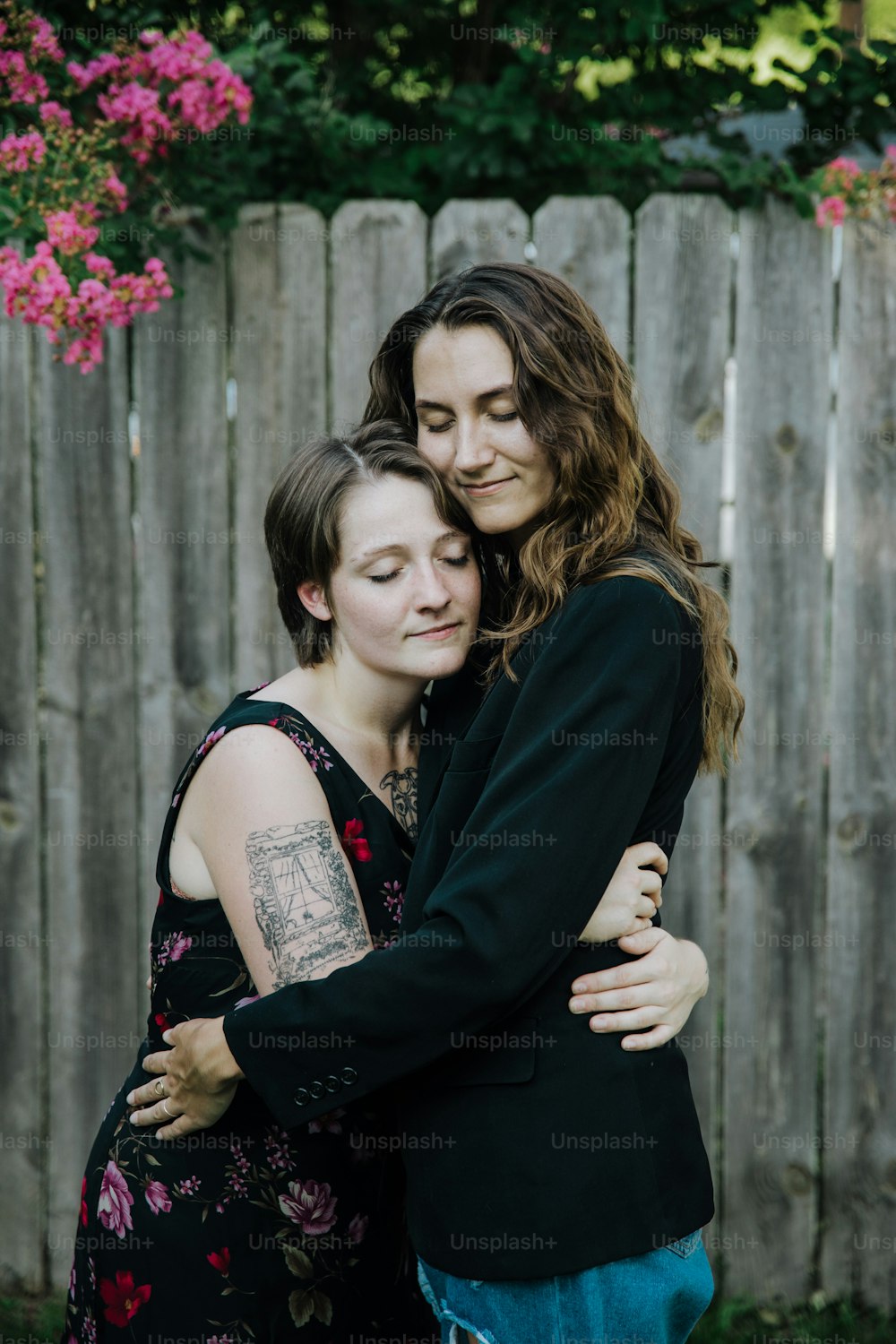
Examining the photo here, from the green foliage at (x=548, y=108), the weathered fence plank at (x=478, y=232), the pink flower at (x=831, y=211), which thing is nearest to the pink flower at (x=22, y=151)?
the green foliage at (x=548, y=108)

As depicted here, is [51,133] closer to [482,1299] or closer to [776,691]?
[776,691]

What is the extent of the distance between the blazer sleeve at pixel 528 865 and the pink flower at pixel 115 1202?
0.54 meters

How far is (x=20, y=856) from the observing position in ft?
10.2

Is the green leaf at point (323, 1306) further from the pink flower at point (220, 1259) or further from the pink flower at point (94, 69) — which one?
the pink flower at point (94, 69)

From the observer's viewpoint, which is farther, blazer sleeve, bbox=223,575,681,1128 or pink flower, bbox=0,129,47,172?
pink flower, bbox=0,129,47,172

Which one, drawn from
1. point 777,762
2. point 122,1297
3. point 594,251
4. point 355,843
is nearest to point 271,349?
point 594,251

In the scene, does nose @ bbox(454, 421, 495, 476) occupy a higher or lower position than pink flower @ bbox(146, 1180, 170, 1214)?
higher

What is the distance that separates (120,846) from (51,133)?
5.61 feet

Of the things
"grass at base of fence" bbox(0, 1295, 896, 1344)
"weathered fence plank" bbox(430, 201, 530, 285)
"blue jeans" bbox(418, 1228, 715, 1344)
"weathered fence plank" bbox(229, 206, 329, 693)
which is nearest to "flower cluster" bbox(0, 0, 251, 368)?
"weathered fence plank" bbox(229, 206, 329, 693)

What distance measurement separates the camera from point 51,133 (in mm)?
2686

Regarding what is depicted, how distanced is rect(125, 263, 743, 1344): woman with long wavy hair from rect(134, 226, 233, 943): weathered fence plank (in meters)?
1.23

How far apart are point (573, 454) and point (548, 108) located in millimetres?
2010

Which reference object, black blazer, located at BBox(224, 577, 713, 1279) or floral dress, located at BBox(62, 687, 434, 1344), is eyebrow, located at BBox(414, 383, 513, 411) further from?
floral dress, located at BBox(62, 687, 434, 1344)

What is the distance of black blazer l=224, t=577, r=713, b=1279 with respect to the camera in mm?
1591
